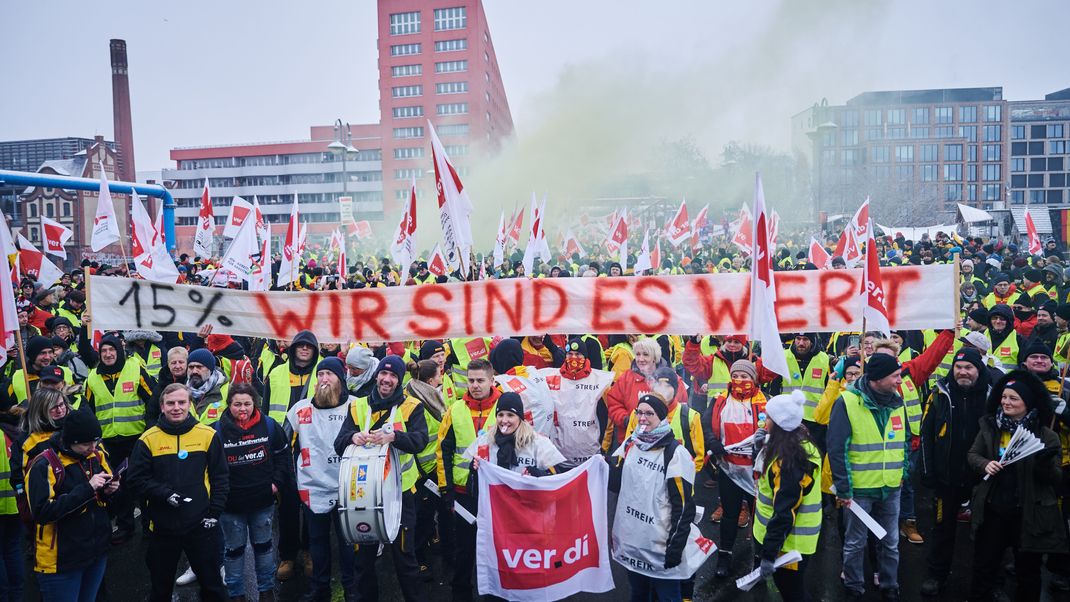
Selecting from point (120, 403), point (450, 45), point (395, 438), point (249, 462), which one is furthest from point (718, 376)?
point (450, 45)

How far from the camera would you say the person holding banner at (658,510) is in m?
4.66

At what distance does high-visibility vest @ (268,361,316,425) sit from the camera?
20.9ft

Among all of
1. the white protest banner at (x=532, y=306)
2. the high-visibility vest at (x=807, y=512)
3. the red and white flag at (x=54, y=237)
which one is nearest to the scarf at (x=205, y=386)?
the white protest banner at (x=532, y=306)

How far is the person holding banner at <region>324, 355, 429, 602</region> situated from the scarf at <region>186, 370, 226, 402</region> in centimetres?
142

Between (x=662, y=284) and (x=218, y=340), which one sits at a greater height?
(x=662, y=284)

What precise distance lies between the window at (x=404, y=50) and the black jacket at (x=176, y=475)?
81333 millimetres

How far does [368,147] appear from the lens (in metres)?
83.6

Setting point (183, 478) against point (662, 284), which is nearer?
point (183, 478)

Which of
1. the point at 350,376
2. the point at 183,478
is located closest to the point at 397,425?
the point at 350,376

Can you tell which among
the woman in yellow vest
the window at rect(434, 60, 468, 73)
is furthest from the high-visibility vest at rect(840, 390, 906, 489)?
the window at rect(434, 60, 468, 73)

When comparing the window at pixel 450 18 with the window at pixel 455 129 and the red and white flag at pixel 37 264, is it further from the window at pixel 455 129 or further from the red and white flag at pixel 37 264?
the red and white flag at pixel 37 264

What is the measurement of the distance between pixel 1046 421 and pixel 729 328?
2.58m

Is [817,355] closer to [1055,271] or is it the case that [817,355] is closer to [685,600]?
[685,600]

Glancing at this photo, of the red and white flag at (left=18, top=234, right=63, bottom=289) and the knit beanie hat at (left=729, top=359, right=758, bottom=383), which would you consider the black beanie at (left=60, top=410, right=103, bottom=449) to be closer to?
the knit beanie hat at (left=729, top=359, right=758, bottom=383)
